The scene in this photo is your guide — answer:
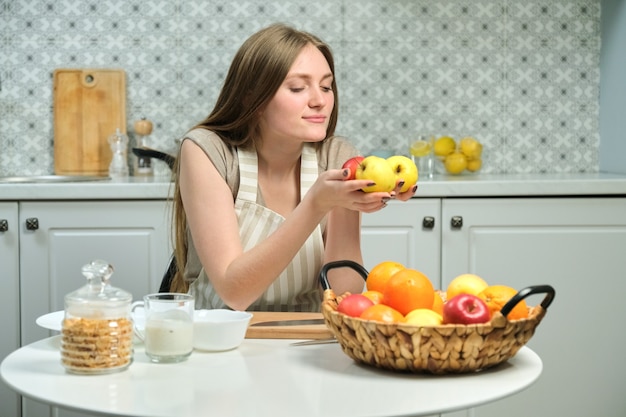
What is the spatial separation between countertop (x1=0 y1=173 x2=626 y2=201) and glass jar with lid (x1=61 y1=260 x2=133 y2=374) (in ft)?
5.24

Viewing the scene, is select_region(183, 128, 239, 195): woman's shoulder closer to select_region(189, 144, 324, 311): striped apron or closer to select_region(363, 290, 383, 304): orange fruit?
→ select_region(189, 144, 324, 311): striped apron

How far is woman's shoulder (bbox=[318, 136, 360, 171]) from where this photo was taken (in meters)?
2.05

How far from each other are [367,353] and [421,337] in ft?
0.32

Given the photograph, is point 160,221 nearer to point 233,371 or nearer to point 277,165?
point 277,165

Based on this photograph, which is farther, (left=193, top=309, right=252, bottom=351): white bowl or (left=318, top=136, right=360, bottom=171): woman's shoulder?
(left=318, top=136, right=360, bottom=171): woman's shoulder

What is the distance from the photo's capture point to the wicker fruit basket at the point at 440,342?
1.18 m

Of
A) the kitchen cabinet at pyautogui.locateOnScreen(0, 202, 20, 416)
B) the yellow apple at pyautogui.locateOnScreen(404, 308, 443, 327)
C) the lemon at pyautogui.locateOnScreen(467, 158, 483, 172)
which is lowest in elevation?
the kitchen cabinet at pyautogui.locateOnScreen(0, 202, 20, 416)

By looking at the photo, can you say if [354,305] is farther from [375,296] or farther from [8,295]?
[8,295]

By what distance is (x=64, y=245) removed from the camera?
112 inches

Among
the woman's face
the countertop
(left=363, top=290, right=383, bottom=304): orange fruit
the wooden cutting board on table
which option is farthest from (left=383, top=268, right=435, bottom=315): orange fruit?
the countertop

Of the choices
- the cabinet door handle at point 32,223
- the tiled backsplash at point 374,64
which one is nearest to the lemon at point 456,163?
the tiled backsplash at point 374,64

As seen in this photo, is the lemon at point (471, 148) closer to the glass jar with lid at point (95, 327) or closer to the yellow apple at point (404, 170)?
the yellow apple at point (404, 170)

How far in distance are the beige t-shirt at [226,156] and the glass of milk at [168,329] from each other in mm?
523

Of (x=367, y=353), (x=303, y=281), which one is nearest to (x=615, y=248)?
(x=303, y=281)
